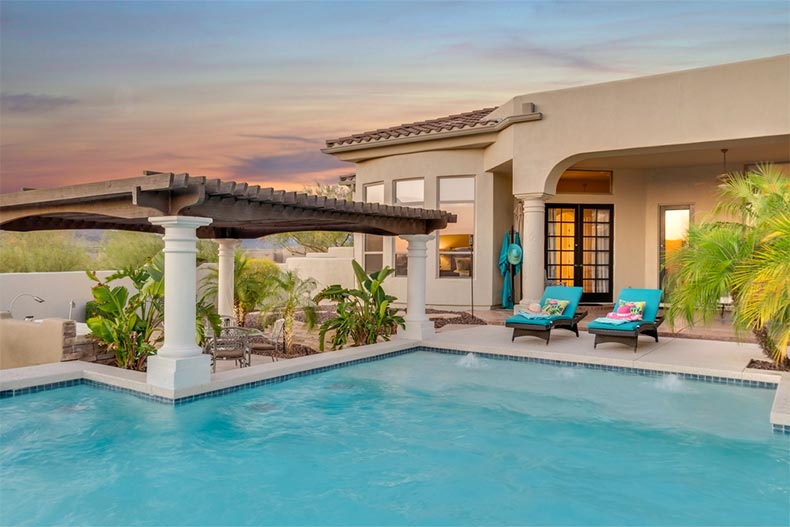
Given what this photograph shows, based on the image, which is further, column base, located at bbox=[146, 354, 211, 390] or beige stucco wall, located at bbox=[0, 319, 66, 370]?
beige stucco wall, located at bbox=[0, 319, 66, 370]

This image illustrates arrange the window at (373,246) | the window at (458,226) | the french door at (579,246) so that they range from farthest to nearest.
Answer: the window at (373,246) → the french door at (579,246) → the window at (458,226)

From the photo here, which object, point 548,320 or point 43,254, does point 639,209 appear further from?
point 43,254

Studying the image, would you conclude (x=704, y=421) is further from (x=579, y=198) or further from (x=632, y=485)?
(x=579, y=198)

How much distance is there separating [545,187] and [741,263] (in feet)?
18.3

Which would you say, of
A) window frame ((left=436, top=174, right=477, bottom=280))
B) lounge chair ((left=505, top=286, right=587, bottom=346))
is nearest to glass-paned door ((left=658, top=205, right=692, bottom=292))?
window frame ((left=436, top=174, right=477, bottom=280))

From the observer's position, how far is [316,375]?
354 inches

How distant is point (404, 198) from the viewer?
1670cm

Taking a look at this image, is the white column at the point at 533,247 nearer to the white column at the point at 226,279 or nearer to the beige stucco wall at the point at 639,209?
the beige stucco wall at the point at 639,209

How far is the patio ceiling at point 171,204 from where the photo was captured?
687 cm

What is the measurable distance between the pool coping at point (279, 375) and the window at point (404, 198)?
23.0 feet

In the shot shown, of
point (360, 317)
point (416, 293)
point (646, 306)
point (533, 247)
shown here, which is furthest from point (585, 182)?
point (360, 317)

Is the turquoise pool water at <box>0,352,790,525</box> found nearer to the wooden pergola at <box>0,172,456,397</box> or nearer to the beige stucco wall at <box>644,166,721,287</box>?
the wooden pergola at <box>0,172,456,397</box>

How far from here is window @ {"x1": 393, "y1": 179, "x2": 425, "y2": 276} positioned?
648 inches

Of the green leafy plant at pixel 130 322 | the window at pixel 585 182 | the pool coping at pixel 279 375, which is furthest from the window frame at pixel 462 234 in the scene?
the green leafy plant at pixel 130 322
